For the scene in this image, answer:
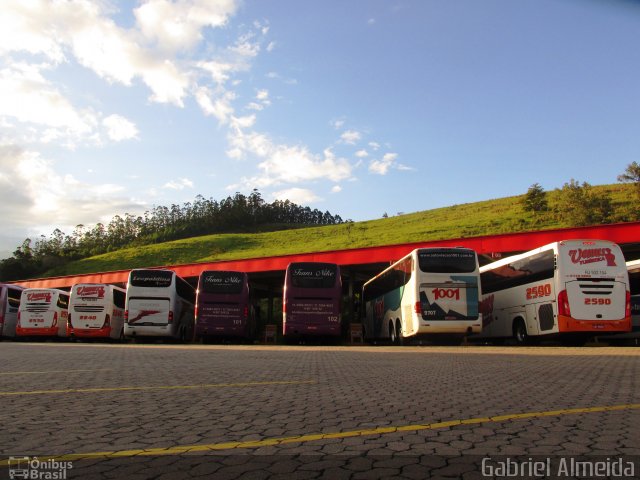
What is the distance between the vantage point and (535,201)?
67.8 metres

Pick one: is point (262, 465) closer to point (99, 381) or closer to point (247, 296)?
point (99, 381)

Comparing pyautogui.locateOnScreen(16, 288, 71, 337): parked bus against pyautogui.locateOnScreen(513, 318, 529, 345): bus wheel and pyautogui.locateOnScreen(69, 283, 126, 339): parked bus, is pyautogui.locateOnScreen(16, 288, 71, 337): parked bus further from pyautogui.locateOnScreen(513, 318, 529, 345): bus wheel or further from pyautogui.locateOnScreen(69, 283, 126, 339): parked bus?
pyautogui.locateOnScreen(513, 318, 529, 345): bus wheel

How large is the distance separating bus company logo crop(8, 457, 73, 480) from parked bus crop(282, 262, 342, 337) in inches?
734

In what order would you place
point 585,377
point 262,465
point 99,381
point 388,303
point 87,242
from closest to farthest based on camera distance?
1. point 262,465
2. point 99,381
3. point 585,377
4. point 388,303
5. point 87,242

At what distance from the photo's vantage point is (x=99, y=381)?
7250 mm

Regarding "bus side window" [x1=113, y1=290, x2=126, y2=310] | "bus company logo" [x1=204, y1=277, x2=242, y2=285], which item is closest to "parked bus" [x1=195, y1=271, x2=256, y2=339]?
"bus company logo" [x1=204, y1=277, x2=242, y2=285]

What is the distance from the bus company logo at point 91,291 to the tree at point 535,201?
56.9 m

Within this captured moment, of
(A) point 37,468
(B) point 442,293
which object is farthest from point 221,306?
(A) point 37,468

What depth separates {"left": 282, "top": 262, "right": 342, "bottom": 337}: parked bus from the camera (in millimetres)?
22062

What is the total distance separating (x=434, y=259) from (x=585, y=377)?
1073 cm

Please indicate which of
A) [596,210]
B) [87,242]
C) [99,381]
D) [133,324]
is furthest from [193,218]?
[99,381]

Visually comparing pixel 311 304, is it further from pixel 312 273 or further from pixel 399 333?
pixel 399 333

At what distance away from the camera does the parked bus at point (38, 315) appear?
2664cm

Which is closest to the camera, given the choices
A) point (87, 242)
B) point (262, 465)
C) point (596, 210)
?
point (262, 465)
